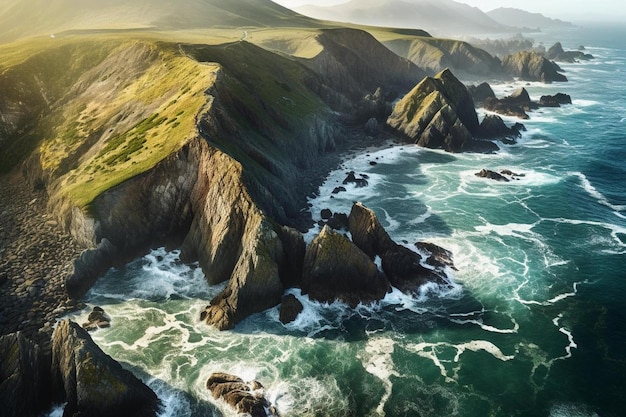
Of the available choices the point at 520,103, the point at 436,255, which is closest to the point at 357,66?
the point at 520,103

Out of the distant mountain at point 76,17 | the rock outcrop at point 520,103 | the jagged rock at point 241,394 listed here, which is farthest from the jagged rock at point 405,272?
the distant mountain at point 76,17

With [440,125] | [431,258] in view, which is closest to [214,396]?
[431,258]

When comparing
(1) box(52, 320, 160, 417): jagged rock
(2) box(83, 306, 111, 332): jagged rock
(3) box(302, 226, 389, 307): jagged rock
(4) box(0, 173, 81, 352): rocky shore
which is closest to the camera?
(1) box(52, 320, 160, 417): jagged rock

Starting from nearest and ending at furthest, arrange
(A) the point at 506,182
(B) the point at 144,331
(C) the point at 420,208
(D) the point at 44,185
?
(B) the point at 144,331 < (D) the point at 44,185 < (C) the point at 420,208 < (A) the point at 506,182

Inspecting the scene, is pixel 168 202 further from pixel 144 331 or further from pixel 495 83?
pixel 495 83

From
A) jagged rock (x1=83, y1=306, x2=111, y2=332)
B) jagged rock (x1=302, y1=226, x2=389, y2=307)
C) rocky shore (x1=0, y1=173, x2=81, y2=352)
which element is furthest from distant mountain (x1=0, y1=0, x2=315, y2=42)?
jagged rock (x1=302, y1=226, x2=389, y2=307)

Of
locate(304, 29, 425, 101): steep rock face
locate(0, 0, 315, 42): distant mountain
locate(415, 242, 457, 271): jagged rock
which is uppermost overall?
locate(0, 0, 315, 42): distant mountain

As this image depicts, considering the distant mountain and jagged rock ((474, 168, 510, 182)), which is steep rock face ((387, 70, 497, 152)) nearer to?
jagged rock ((474, 168, 510, 182))
